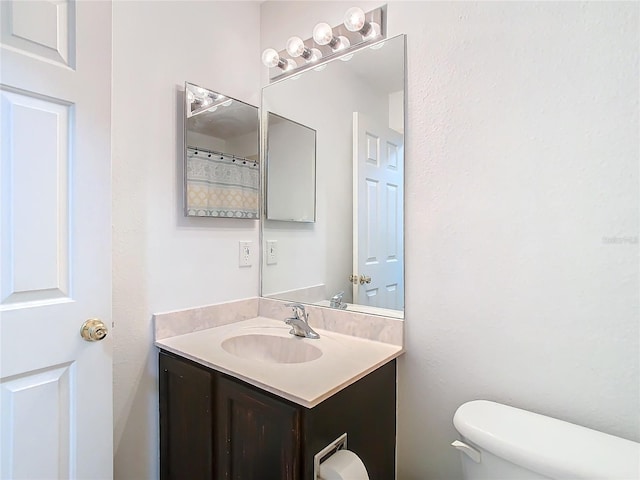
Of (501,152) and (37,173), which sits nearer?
(37,173)

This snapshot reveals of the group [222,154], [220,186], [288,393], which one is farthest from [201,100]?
[288,393]

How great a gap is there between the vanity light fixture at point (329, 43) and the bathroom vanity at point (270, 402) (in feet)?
3.57

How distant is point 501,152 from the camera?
3.44ft

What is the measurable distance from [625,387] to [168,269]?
1483 millimetres

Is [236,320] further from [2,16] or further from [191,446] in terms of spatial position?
[2,16]

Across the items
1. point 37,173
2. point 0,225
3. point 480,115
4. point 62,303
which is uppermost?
Answer: point 480,115

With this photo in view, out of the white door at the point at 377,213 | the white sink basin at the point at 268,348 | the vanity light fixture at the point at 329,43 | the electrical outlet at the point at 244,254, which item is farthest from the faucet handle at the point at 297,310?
the vanity light fixture at the point at 329,43

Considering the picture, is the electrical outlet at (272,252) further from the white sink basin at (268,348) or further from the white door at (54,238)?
the white door at (54,238)

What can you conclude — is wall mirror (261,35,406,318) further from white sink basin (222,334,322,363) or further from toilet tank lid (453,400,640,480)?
toilet tank lid (453,400,640,480)

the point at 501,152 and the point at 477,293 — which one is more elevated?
the point at 501,152

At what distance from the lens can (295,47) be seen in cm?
146

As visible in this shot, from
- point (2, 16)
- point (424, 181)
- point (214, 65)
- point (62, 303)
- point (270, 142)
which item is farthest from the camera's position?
point (270, 142)

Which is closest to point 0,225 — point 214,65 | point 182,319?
point 182,319

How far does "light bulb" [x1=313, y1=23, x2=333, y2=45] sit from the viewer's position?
137 cm
